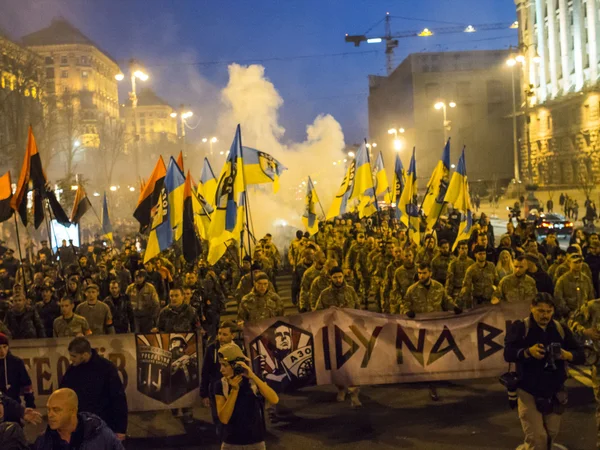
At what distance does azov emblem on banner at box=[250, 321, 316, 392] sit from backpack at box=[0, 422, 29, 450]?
402cm

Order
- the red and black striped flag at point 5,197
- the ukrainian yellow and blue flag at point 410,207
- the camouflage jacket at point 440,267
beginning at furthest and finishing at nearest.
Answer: the ukrainian yellow and blue flag at point 410,207
the camouflage jacket at point 440,267
the red and black striped flag at point 5,197

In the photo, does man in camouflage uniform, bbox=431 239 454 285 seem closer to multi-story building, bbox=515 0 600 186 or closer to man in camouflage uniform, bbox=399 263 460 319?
man in camouflage uniform, bbox=399 263 460 319

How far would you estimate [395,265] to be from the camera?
11.4 meters

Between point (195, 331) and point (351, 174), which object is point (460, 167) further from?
point (195, 331)

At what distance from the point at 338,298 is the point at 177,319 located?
76.3 inches

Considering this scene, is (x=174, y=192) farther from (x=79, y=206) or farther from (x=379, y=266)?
(x=79, y=206)

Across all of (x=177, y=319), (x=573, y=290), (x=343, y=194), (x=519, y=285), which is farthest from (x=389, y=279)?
(x=343, y=194)

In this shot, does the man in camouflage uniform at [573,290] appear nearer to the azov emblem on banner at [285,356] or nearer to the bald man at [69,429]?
the azov emblem on banner at [285,356]

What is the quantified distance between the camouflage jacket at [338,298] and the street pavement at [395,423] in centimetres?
105

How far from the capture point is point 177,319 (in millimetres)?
8258

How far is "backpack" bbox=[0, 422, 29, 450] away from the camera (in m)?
3.77

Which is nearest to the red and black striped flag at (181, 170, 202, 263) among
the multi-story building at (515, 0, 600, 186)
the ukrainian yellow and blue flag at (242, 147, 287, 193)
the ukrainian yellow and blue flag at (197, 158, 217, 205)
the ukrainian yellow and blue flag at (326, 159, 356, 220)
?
the ukrainian yellow and blue flag at (242, 147, 287, 193)

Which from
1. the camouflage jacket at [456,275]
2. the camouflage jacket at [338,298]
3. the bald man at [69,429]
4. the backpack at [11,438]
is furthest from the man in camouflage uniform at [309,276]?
the bald man at [69,429]

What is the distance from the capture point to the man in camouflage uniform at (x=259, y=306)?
8.14 meters
